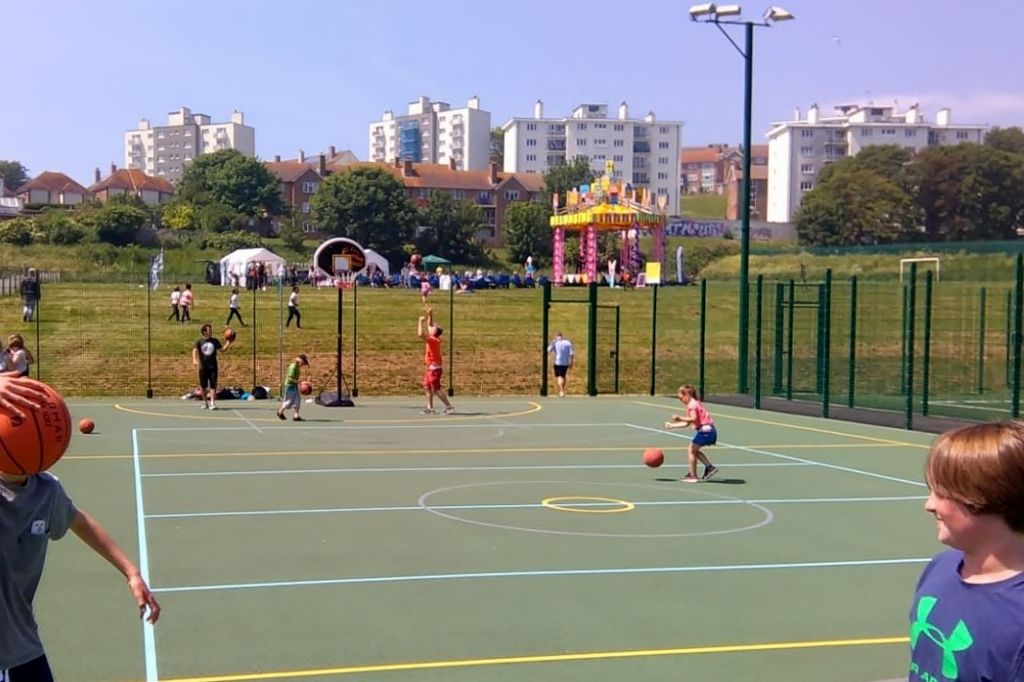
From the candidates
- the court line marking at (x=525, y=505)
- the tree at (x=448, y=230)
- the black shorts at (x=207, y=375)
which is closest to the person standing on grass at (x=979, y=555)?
the court line marking at (x=525, y=505)

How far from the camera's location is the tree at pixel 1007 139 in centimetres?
12896

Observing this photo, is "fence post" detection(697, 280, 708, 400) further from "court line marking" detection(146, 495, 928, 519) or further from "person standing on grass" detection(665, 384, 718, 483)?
Result: "court line marking" detection(146, 495, 928, 519)

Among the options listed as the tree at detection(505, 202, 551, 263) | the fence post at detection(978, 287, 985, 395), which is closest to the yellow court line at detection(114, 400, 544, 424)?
the fence post at detection(978, 287, 985, 395)

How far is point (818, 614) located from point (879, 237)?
101336 mm

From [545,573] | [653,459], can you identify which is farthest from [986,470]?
[653,459]

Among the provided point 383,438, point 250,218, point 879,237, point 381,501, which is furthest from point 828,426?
point 250,218

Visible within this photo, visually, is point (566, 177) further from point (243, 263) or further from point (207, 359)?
point (207, 359)

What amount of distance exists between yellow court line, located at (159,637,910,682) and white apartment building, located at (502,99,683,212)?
162 metres

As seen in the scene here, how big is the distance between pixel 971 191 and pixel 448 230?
48.5 meters

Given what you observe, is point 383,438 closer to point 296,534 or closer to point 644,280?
point 296,534

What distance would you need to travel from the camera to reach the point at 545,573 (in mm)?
9273

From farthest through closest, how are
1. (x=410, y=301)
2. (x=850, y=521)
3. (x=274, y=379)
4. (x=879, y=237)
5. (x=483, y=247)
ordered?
(x=483, y=247) < (x=879, y=237) < (x=410, y=301) < (x=274, y=379) < (x=850, y=521)

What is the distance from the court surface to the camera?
23.2ft

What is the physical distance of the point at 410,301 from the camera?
4831 cm
